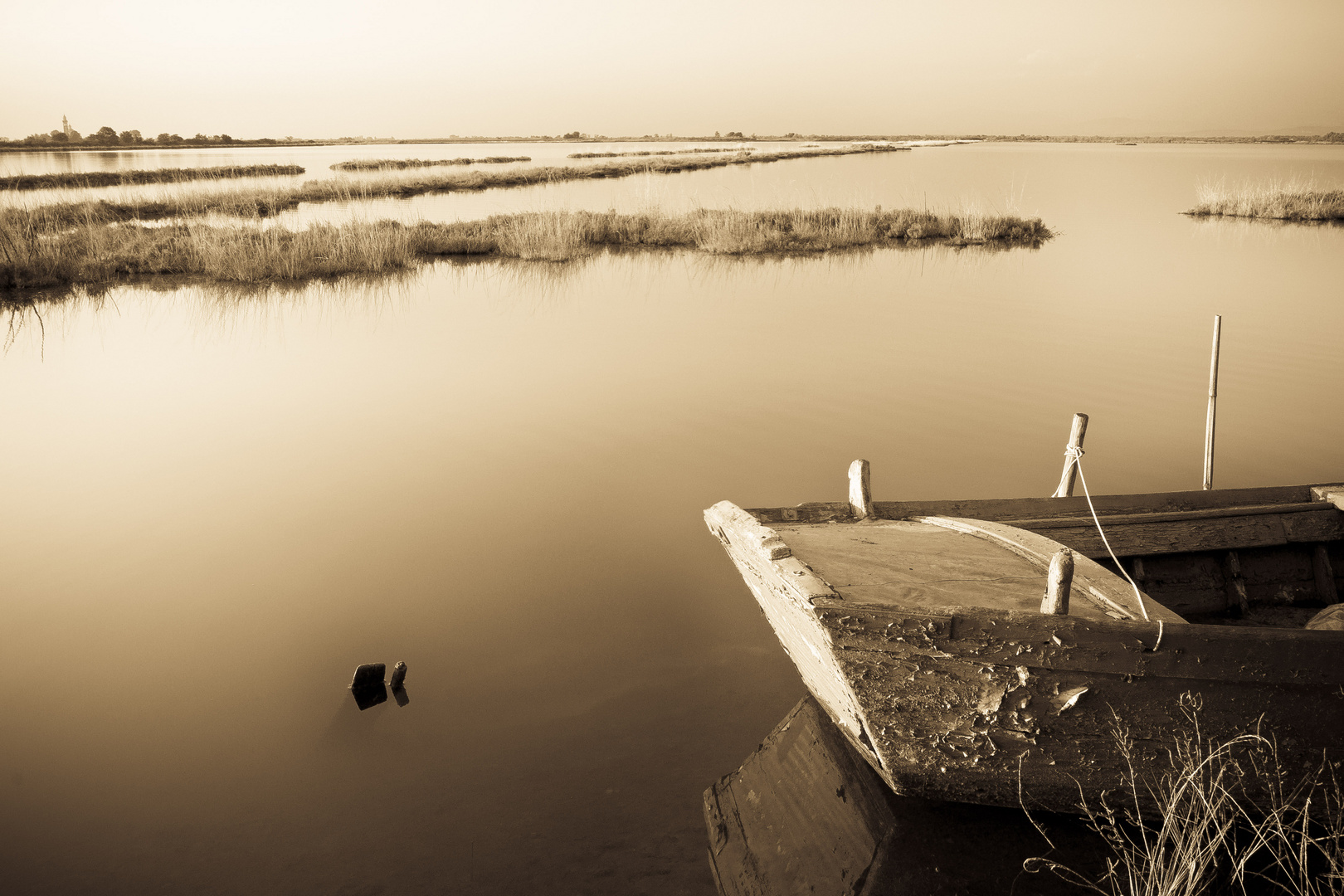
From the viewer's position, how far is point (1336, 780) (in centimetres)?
281

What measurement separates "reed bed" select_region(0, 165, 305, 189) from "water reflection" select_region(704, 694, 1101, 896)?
3451 cm

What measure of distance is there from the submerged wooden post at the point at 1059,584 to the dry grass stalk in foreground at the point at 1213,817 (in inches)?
17.8

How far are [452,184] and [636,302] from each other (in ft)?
73.5

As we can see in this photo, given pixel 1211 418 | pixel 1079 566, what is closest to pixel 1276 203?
pixel 1211 418

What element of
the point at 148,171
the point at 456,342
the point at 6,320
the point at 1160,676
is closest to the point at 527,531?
the point at 1160,676

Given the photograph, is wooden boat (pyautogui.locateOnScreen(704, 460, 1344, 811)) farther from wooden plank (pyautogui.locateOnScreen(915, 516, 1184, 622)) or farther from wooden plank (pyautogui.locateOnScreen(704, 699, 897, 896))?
wooden plank (pyautogui.locateOnScreen(704, 699, 897, 896))

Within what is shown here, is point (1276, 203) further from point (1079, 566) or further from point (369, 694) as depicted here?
point (369, 694)

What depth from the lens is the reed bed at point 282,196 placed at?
20.4 meters

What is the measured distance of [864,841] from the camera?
9.91ft

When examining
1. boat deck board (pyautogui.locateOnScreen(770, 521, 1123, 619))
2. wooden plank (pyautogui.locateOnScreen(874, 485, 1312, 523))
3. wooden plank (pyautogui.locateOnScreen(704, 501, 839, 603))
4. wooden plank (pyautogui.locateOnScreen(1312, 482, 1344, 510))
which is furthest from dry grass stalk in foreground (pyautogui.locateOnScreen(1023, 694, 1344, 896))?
wooden plank (pyautogui.locateOnScreen(1312, 482, 1344, 510))

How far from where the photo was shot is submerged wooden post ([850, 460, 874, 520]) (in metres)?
3.79

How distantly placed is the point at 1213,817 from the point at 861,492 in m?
1.74

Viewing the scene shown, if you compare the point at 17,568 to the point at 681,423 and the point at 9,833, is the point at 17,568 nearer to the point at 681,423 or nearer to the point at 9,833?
the point at 9,833

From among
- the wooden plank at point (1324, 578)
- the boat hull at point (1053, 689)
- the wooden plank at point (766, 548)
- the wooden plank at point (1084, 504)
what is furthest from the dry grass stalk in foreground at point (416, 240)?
the boat hull at point (1053, 689)
